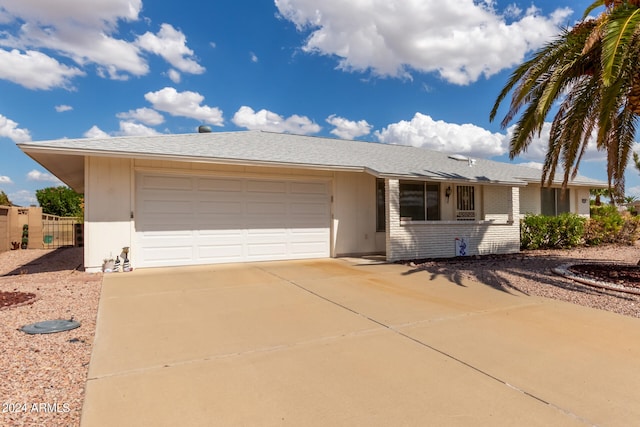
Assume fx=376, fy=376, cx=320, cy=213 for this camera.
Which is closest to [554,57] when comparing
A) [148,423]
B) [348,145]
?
[348,145]

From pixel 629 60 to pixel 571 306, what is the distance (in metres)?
4.58

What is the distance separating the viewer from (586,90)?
8352 millimetres

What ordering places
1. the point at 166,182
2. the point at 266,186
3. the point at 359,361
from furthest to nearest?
the point at 266,186 → the point at 166,182 → the point at 359,361

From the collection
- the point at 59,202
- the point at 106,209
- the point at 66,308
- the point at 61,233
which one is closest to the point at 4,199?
the point at 59,202

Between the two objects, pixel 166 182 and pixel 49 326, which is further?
pixel 166 182

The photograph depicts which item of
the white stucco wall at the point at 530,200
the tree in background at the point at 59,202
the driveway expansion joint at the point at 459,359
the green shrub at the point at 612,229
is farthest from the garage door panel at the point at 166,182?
the tree in background at the point at 59,202

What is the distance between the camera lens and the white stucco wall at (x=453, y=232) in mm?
11438

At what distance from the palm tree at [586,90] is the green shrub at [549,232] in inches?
175

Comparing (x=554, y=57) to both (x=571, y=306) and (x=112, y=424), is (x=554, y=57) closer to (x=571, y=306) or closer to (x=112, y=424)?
(x=571, y=306)

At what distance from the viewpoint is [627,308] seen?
584 centimetres

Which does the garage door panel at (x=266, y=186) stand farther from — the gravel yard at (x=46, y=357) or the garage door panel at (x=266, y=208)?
the gravel yard at (x=46, y=357)

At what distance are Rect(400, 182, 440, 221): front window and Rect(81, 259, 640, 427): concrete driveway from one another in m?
6.23

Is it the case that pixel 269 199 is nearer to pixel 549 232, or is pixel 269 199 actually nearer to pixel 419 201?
pixel 419 201

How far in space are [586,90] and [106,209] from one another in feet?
38.1
